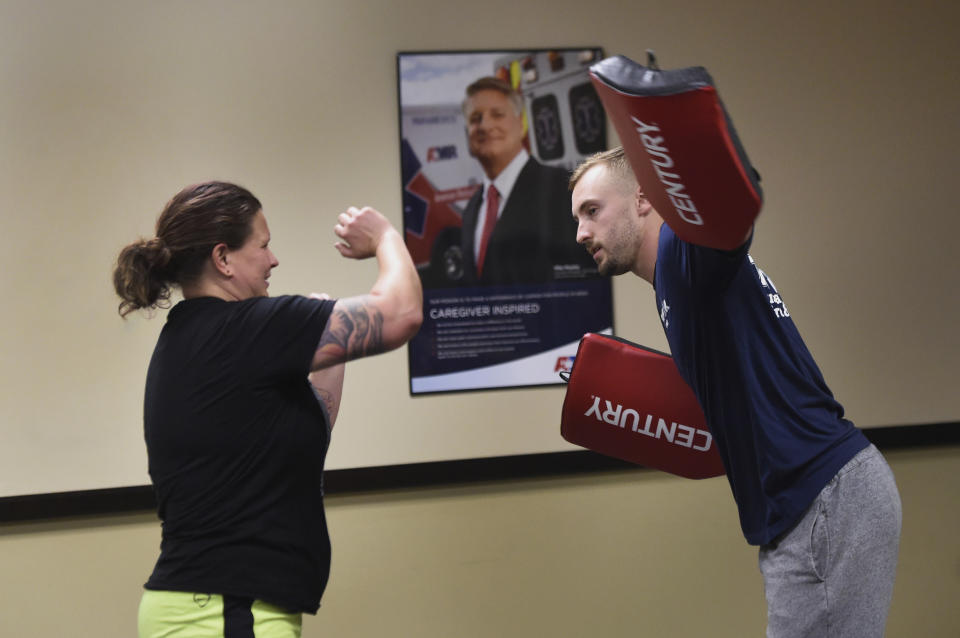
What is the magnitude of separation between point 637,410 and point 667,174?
0.92 m

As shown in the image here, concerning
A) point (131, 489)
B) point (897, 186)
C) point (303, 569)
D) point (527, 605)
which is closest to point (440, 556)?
point (527, 605)

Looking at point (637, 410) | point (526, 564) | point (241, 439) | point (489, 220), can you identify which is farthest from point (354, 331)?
point (526, 564)

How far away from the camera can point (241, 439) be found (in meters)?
1.32

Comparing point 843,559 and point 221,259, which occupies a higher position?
point 221,259

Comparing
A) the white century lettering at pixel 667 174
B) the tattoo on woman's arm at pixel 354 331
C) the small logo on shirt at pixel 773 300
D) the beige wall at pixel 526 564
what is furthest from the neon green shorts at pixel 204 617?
the beige wall at pixel 526 564

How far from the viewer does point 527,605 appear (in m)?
2.78

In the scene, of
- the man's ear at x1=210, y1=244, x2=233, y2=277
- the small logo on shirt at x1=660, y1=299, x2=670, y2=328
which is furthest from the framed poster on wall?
the man's ear at x1=210, y1=244, x2=233, y2=277

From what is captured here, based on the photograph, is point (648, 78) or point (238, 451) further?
point (238, 451)

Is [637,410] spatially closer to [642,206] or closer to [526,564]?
[642,206]

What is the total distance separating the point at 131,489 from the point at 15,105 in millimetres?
1266

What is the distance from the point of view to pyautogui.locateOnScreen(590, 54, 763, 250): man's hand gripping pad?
1104 mm

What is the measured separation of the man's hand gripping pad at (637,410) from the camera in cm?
197

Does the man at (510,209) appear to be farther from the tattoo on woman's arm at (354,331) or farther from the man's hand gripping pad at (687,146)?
the man's hand gripping pad at (687,146)

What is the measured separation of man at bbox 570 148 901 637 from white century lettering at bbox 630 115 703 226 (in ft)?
0.80
